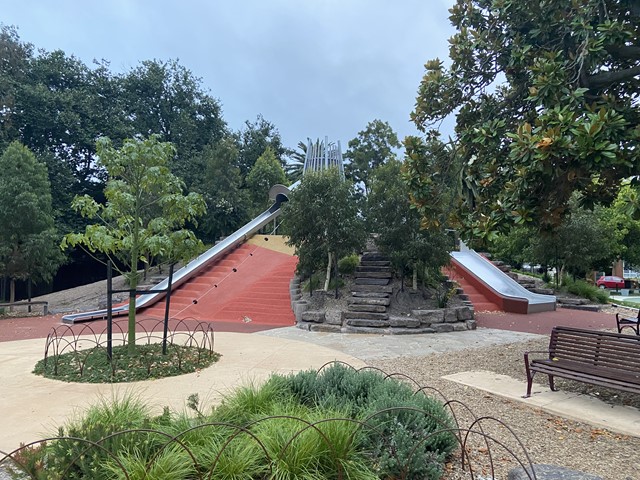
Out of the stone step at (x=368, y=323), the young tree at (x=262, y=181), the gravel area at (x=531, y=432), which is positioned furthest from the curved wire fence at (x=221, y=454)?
the young tree at (x=262, y=181)

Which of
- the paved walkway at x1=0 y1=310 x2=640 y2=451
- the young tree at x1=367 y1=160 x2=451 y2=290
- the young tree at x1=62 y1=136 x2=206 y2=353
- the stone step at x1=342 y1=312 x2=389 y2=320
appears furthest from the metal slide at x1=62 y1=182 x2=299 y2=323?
the young tree at x1=62 y1=136 x2=206 y2=353

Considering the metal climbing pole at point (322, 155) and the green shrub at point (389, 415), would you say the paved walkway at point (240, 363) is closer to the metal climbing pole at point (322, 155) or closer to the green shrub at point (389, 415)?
the green shrub at point (389, 415)

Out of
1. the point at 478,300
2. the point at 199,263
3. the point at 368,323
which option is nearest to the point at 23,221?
the point at 199,263

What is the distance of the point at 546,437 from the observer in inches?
162

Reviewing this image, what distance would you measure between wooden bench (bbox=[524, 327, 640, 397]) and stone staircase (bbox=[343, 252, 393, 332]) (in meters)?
5.78

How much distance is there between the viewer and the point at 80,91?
1037 inches

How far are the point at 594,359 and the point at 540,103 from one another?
3.55 metres

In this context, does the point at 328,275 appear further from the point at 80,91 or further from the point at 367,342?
the point at 80,91

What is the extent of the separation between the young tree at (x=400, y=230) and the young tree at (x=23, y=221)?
1164cm

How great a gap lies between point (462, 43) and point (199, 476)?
8.02m

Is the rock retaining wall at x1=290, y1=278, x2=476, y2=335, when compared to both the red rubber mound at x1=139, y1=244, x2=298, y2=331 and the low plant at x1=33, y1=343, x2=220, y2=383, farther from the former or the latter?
the low plant at x1=33, y1=343, x2=220, y2=383

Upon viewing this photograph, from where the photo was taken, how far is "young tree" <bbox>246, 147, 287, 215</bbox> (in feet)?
96.2

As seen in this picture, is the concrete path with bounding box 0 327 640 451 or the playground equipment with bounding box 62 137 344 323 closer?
the concrete path with bounding box 0 327 640 451

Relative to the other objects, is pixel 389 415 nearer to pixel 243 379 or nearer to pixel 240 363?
pixel 243 379
